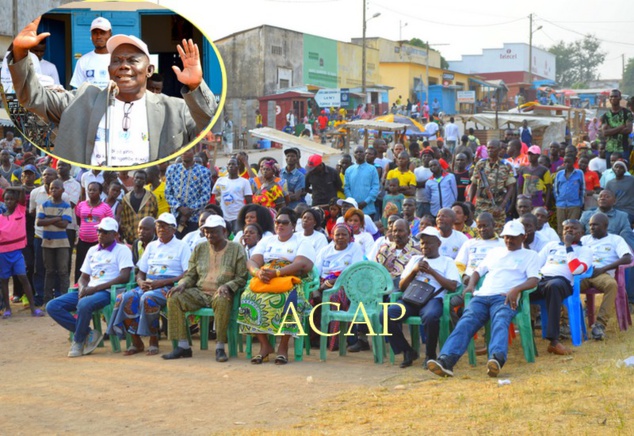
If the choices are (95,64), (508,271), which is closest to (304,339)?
(508,271)

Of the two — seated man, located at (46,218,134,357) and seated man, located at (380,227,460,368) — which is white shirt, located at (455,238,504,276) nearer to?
seated man, located at (380,227,460,368)

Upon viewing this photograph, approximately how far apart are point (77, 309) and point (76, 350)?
17.6 inches

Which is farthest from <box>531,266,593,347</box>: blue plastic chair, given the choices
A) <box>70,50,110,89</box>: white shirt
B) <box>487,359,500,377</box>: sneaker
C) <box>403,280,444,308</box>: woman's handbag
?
<box>70,50,110,89</box>: white shirt

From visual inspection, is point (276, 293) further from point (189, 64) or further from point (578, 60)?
point (578, 60)

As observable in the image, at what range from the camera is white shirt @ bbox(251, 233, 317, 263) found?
365 inches

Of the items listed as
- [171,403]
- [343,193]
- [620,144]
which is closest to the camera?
[171,403]

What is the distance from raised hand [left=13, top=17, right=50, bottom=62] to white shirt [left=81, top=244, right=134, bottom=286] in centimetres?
747

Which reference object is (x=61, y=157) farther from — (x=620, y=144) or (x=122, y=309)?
(x=620, y=144)

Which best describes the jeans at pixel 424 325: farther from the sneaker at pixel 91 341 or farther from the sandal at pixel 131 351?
the sneaker at pixel 91 341

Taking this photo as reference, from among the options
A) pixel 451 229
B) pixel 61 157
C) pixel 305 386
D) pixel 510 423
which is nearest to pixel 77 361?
pixel 305 386

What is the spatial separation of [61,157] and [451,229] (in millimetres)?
A: 7594

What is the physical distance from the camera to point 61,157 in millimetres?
2607

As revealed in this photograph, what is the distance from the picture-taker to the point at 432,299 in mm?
8750

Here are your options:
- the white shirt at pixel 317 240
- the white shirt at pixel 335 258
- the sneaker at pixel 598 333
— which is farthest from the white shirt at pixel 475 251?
the white shirt at pixel 317 240
